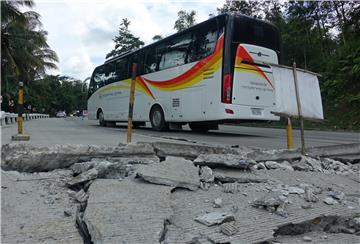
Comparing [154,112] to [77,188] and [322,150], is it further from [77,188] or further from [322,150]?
[77,188]

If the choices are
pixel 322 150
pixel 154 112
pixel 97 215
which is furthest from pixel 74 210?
pixel 154 112

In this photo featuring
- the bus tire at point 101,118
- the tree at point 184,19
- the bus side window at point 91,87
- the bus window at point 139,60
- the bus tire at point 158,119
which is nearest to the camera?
the bus tire at point 158,119

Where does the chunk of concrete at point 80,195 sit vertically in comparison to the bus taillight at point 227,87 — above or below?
below

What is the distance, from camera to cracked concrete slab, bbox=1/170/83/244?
244cm

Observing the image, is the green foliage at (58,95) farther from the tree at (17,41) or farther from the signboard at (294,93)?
the signboard at (294,93)

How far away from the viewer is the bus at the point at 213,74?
31.2 ft

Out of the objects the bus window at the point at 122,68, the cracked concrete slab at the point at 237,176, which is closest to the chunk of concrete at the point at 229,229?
the cracked concrete slab at the point at 237,176

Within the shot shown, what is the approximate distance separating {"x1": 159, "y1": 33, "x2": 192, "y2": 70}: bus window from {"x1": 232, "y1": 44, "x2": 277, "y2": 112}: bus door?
6.48ft

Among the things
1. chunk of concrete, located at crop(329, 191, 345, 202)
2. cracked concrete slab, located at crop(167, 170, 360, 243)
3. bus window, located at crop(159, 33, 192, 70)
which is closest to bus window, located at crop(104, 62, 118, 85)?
bus window, located at crop(159, 33, 192, 70)

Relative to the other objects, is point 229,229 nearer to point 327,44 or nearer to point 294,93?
point 294,93

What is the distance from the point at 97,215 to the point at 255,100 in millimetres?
7993

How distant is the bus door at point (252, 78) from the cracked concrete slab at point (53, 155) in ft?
19.3

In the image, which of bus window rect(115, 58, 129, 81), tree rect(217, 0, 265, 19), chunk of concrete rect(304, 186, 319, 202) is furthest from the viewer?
tree rect(217, 0, 265, 19)

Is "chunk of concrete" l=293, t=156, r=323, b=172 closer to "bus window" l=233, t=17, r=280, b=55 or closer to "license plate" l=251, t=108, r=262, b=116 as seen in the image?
"license plate" l=251, t=108, r=262, b=116
